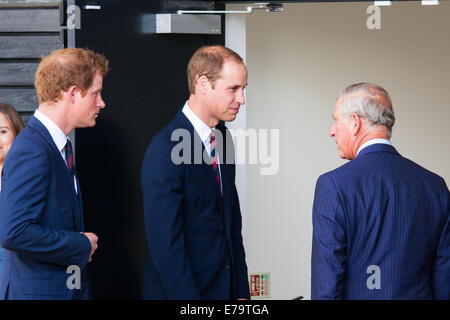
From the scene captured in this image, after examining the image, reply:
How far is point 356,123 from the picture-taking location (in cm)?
256

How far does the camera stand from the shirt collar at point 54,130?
2562mm

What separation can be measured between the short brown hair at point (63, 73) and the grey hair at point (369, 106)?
36.9 inches

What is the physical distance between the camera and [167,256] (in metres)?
2.73

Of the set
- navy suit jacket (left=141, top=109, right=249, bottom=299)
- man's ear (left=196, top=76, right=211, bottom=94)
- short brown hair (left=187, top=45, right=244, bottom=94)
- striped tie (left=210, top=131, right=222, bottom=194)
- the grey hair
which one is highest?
short brown hair (left=187, top=45, right=244, bottom=94)

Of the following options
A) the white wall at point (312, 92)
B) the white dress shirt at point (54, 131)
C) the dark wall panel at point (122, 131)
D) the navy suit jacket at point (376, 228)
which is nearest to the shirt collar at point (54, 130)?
the white dress shirt at point (54, 131)

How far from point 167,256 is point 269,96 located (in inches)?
98.3

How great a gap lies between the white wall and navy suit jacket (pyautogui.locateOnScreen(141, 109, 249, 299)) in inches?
79.0

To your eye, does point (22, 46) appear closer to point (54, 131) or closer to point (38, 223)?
point (54, 131)

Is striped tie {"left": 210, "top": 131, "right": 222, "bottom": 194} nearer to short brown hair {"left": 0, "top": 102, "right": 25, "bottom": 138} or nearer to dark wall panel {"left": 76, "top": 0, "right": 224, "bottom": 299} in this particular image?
dark wall panel {"left": 76, "top": 0, "right": 224, "bottom": 299}

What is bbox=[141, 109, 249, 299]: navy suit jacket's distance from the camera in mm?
2709

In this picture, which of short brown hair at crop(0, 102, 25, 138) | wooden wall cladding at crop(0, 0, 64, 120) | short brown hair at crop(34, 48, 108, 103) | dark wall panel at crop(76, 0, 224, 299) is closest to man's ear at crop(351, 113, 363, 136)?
short brown hair at crop(34, 48, 108, 103)

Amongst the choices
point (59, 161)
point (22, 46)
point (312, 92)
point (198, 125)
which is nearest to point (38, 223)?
point (59, 161)

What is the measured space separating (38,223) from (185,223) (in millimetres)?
606
